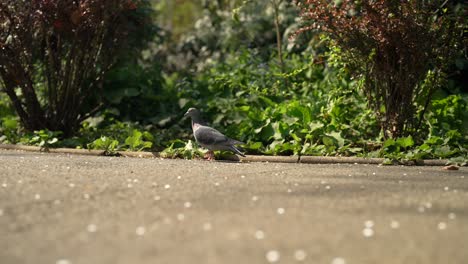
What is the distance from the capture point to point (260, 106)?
36.6 feet

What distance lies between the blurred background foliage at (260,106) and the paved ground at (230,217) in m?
2.30

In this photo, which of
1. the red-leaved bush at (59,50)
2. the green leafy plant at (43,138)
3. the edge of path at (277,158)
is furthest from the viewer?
the red-leaved bush at (59,50)

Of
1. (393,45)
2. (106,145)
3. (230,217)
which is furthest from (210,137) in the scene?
(230,217)

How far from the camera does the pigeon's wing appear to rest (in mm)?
8094

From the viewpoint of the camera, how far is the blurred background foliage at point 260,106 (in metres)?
8.91

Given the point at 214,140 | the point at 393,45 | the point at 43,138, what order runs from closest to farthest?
the point at 214,140
the point at 393,45
the point at 43,138

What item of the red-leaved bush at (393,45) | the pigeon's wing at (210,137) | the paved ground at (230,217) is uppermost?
the red-leaved bush at (393,45)

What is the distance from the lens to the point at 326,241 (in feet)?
11.7

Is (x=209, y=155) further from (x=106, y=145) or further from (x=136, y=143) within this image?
(x=106, y=145)

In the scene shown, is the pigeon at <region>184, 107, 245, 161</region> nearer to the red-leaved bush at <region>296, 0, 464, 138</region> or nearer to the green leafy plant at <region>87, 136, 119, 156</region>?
the green leafy plant at <region>87, 136, 119, 156</region>

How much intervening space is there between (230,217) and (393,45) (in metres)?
4.77

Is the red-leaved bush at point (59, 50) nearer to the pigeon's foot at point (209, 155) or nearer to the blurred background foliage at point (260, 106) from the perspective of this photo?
the blurred background foliage at point (260, 106)

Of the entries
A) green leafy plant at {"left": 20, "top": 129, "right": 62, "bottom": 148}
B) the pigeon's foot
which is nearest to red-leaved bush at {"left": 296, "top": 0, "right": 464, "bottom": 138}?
the pigeon's foot

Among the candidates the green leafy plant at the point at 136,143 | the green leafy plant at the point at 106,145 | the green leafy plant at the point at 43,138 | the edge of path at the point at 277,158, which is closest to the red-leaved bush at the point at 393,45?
the edge of path at the point at 277,158
